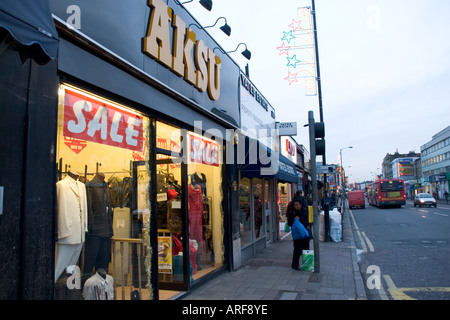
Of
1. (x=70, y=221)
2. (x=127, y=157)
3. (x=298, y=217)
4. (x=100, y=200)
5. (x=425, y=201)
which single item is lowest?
(x=425, y=201)

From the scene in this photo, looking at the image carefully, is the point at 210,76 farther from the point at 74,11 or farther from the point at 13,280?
the point at 13,280

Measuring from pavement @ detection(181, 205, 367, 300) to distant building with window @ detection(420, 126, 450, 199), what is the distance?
63.1 meters

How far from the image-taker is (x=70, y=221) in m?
3.89

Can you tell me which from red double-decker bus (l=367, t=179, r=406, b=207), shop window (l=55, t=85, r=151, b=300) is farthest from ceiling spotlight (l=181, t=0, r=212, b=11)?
red double-decker bus (l=367, t=179, r=406, b=207)

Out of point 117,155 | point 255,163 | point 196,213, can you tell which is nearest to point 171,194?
point 196,213

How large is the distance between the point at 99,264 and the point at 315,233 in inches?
193

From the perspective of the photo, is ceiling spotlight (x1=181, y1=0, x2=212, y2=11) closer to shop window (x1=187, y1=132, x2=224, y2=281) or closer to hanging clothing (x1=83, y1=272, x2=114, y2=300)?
shop window (x1=187, y1=132, x2=224, y2=281)

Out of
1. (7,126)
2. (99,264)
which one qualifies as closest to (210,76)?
(99,264)

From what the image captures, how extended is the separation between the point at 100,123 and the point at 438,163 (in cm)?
8607

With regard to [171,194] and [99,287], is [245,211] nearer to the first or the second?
[171,194]

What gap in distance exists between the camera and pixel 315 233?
781 centimetres

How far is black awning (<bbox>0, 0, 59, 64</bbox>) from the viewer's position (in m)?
2.53

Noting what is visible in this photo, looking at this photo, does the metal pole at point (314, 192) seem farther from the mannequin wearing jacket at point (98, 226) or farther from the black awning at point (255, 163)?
the mannequin wearing jacket at point (98, 226)

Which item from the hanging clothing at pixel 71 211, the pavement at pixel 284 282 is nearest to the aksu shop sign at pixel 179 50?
the hanging clothing at pixel 71 211
